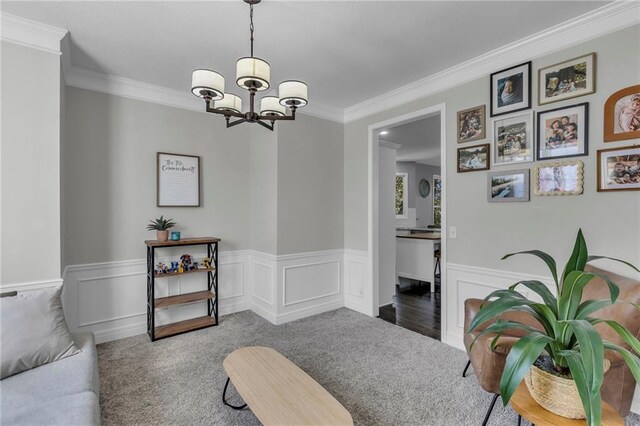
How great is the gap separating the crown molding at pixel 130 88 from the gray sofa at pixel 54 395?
97.1 inches

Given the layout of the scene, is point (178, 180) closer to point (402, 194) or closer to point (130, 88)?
point (130, 88)

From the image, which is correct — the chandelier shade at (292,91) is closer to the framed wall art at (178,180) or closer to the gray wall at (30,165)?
the gray wall at (30,165)

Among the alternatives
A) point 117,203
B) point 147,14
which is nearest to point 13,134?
point 117,203

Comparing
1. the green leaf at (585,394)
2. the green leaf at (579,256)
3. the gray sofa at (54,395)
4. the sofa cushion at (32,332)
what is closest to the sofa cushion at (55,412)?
the gray sofa at (54,395)

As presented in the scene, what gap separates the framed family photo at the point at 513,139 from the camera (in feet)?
8.32

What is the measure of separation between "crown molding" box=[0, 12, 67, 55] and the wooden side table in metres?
3.65

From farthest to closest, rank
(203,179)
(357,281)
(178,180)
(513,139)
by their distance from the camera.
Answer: (357,281), (203,179), (178,180), (513,139)

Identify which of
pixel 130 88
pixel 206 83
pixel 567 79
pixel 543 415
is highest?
pixel 130 88

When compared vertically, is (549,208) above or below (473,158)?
below

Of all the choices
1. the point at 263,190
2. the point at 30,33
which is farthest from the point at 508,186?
the point at 30,33

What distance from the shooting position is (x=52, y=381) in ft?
5.40

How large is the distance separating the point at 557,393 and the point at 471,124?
2304 mm

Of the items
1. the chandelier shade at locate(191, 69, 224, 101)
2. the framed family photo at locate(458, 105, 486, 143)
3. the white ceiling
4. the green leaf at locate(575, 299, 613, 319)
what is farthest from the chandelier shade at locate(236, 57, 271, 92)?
the framed family photo at locate(458, 105, 486, 143)

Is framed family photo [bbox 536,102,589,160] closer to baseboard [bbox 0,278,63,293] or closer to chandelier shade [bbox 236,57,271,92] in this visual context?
chandelier shade [bbox 236,57,271,92]
